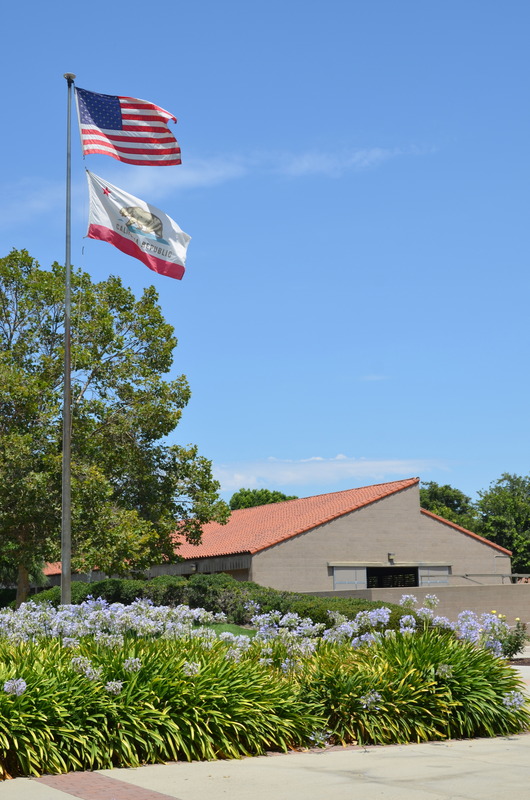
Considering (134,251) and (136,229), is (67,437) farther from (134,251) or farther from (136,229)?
(136,229)

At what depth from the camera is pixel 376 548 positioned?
1654 inches

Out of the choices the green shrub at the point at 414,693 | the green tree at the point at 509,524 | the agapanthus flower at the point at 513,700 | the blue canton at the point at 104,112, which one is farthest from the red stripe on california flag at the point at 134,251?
the green tree at the point at 509,524

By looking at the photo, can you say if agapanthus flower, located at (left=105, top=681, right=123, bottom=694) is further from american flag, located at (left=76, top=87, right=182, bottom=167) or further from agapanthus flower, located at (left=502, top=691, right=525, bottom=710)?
american flag, located at (left=76, top=87, right=182, bottom=167)

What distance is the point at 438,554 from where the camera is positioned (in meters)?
43.7

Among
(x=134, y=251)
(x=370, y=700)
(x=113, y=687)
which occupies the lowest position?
(x=370, y=700)

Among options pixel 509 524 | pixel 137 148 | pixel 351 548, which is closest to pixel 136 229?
pixel 137 148

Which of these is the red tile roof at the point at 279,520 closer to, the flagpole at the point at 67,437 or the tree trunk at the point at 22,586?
the tree trunk at the point at 22,586

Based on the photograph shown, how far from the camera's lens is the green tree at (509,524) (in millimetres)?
60906

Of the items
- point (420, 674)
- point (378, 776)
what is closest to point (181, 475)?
point (420, 674)

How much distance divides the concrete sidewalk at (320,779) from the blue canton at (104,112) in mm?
14251

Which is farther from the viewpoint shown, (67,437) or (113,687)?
(67,437)

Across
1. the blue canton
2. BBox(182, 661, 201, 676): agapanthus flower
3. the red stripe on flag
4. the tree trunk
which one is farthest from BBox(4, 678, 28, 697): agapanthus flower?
the tree trunk

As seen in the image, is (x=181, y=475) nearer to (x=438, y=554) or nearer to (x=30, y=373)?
(x=30, y=373)

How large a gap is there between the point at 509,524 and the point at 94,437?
3693cm
